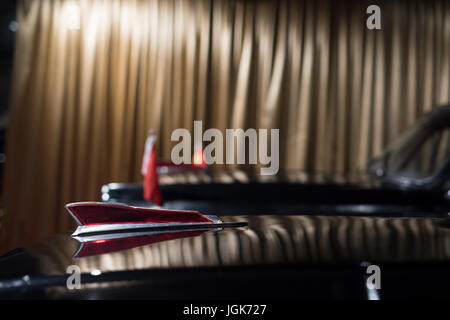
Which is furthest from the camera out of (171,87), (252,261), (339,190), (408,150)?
(171,87)

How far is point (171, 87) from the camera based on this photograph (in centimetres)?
372

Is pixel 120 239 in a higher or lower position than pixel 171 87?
lower

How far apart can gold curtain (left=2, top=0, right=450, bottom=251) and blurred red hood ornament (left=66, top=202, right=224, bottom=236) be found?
306 cm

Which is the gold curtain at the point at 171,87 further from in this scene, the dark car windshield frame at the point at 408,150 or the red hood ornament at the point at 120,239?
the red hood ornament at the point at 120,239

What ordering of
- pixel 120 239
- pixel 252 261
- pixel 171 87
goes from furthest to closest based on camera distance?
pixel 171 87 < pixel 120 239 < pixel 252 261

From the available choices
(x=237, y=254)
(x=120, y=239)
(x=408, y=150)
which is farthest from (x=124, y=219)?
(x=408, y=150)

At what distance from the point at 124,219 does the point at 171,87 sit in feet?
10.5

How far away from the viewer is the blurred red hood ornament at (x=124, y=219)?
60 centimetres

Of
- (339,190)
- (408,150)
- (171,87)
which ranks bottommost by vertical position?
(339,190)

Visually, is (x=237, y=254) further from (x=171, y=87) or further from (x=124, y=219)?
(x=171, y=87)

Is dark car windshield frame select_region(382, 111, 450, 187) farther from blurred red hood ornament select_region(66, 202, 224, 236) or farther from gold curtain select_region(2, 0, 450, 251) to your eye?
gold curtain select_region(2, 0, 450, 251)
